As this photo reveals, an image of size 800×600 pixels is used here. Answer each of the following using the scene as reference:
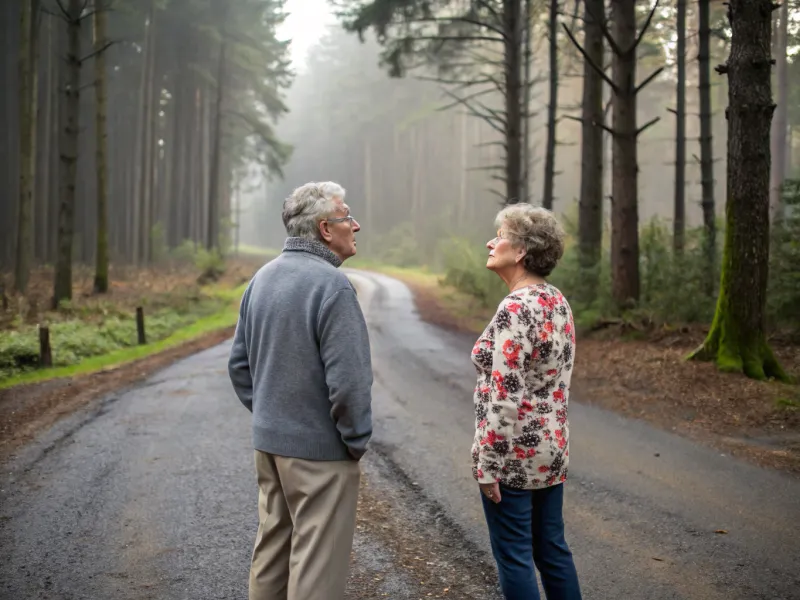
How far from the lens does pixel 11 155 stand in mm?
31094

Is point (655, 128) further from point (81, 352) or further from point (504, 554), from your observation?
point (504, 554)

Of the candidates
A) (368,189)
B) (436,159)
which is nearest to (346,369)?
(436,159)

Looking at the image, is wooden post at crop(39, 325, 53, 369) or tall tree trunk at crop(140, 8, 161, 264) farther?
tall tree trunk at crop(140, 8, 161, 264)

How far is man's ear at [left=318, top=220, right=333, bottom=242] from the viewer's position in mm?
3354

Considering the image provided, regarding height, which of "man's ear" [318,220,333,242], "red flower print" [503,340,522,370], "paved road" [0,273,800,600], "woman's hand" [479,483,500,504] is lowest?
"paved road" [0,273,800,600]

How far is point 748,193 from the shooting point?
388 inches

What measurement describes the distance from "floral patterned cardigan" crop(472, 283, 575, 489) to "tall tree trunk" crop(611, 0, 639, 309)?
1127cm

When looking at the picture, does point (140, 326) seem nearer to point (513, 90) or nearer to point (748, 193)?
point (513, 90)

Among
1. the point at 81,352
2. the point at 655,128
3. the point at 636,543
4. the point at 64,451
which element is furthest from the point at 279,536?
the point at 655,128

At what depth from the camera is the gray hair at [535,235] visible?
3320 mm

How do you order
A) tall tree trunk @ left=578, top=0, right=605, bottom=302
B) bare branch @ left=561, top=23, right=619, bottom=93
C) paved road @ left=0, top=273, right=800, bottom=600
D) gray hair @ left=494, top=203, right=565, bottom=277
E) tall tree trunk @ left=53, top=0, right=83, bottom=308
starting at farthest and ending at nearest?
tall tree trunk @ left=53, top=0, right=83, bottom=308, tall tree trunk @ left=578, top=0, right=605, bottom=302, bare branch @ left=561, top=23, right=619, bottom=93, paved road @ left=0, top=273, right=800, bottom=600, gray hair @ left=494, top=203, right=565, bottom=277

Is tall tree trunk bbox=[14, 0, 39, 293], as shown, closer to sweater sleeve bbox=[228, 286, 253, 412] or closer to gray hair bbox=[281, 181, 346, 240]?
sweater sleeve bbox=[228, 286, 253, 412]

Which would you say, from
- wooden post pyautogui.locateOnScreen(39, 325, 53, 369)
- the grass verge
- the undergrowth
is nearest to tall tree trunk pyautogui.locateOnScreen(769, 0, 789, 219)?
the grass verge

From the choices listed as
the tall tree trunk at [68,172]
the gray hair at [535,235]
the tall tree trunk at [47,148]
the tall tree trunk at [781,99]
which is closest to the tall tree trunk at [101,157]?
the tall tree trunk at [68,172]
